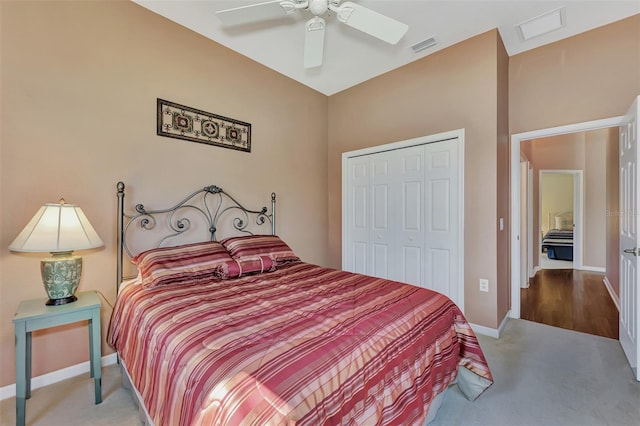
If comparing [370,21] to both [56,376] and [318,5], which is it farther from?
[56,376]

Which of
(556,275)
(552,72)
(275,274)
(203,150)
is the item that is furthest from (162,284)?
(556,275)

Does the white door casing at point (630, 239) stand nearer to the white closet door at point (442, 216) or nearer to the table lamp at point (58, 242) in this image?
the white closet door at point (442, 216)

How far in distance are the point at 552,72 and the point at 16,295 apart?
4917 millimetres

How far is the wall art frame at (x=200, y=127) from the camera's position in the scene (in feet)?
8.23

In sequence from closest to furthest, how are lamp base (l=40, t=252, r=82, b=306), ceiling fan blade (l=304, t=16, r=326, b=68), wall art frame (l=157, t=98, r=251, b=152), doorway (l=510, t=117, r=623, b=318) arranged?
lamp base (l=40, t=252, r=82, b=306)
ceiling fan blade (l=304, t=16, r=326, b=68)
wall art frame (l=157, t=98, r=251, b=152)
doorway (l=510, t=117, r=623, b=318)

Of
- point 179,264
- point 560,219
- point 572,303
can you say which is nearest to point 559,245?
point 560,219

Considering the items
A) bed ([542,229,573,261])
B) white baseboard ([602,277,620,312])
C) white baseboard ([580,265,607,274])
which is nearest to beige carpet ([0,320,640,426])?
white baseboard ([602,277,620,312])

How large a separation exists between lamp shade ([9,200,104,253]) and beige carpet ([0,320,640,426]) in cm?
100

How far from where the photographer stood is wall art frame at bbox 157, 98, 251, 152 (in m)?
2.51

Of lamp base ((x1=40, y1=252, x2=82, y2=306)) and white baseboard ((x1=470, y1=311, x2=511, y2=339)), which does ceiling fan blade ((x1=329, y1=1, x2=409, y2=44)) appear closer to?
lamp base ((x1=40, y1=252, x2=82, y2=306))

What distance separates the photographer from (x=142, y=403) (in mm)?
1437

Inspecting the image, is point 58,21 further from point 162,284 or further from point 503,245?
point 503,245

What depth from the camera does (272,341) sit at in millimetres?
1129

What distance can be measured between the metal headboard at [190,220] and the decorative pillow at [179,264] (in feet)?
0.93
